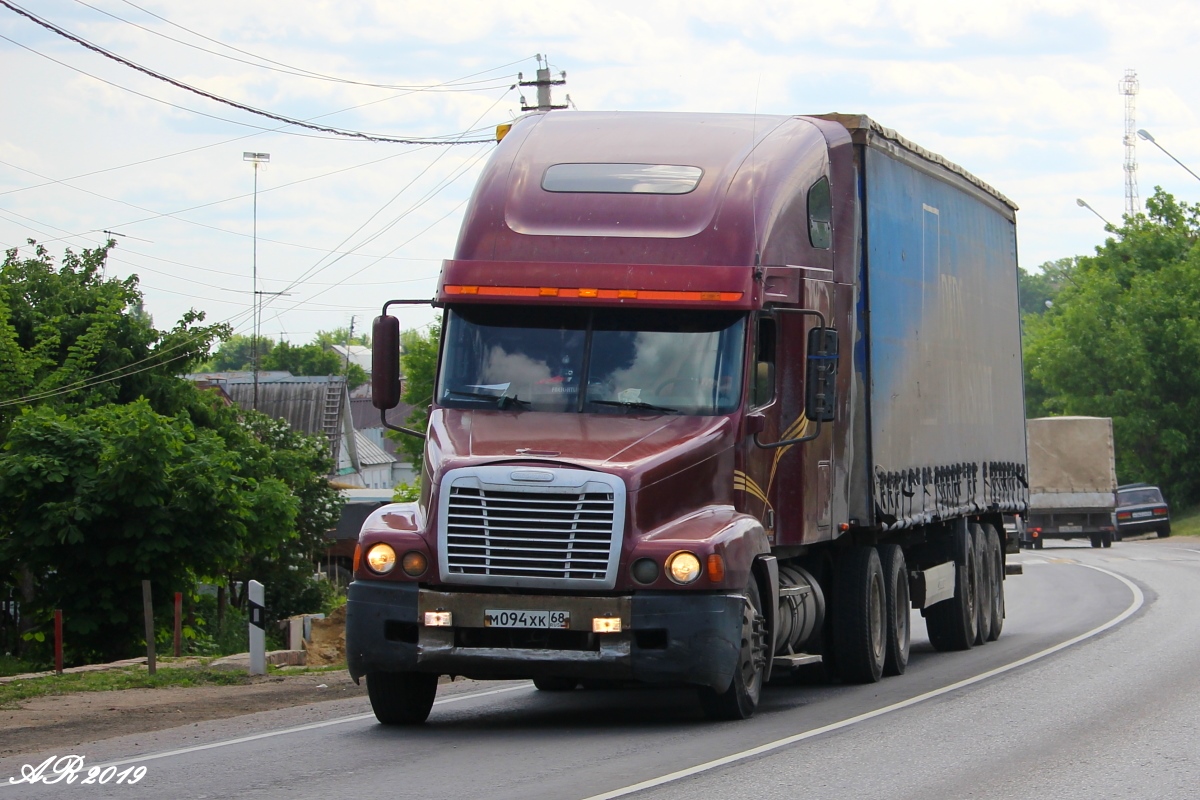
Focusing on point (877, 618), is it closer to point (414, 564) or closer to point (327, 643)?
point (414, 564)

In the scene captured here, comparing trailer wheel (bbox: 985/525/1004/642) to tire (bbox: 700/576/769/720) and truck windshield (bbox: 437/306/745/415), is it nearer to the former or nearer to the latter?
tire (bbox: 700/576/769/720)

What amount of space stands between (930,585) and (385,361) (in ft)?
23.2

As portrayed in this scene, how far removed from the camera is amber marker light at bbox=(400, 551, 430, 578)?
429 inches

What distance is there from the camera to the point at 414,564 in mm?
10914

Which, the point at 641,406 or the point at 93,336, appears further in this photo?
the point at 93,336

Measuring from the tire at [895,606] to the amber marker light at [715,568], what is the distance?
4.58m

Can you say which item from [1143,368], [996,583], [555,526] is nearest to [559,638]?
[555,526]

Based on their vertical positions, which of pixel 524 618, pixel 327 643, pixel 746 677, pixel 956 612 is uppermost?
pixel 524 618

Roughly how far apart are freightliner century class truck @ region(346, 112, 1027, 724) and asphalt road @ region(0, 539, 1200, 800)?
0.43 meters

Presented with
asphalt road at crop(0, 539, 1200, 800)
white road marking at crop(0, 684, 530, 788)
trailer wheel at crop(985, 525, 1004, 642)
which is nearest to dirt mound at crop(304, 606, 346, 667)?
asphalt road at crop(0, 539, 1200, 800)

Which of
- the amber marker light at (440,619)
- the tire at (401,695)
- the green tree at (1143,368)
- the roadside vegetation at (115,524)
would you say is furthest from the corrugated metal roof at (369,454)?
the amber marker light at (440,619)

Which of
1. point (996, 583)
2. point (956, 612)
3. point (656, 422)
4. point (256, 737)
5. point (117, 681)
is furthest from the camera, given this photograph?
point (996, 583)

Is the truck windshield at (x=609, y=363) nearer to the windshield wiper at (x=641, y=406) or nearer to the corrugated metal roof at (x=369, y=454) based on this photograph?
the windshield wiper at (x=641, y=406)

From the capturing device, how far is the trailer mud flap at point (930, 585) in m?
16.8
